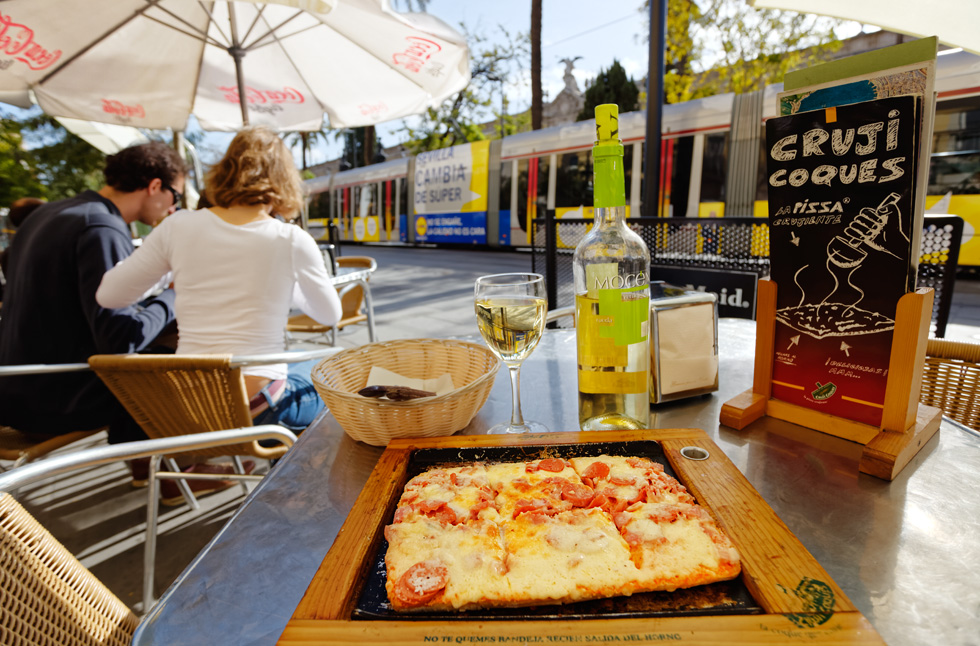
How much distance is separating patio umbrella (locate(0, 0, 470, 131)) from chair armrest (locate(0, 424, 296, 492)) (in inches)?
109

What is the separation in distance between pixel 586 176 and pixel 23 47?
9.05 m

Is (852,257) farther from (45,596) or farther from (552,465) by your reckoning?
(45,596)

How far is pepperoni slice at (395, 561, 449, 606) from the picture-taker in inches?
21.3

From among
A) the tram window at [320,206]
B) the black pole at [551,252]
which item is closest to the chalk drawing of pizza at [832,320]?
the black pole at [551,252]

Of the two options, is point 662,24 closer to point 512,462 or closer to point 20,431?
point 512,462

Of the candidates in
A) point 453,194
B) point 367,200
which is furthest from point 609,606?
point 367,200

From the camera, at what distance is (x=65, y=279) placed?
7.07 ft

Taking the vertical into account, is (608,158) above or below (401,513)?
above

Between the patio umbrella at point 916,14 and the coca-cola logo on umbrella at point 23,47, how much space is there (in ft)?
13.6

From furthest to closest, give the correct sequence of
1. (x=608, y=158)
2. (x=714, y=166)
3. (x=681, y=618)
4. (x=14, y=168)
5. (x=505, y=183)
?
1. (x=14, y=168)
2. (x=505, y=183)
3. (x=714, y=166)
4. (x=608, y=158)
5. (x=681, y=618)

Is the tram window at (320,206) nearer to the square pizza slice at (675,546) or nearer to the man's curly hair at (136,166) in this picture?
the man's curly hair at (136,166)

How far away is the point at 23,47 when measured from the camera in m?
3.28

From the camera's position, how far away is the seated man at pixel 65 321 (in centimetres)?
208

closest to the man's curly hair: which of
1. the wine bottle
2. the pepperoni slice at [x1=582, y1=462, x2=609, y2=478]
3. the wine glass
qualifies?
the wine glass
